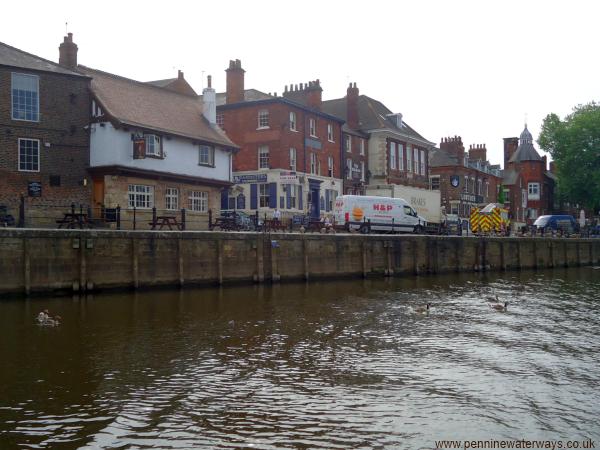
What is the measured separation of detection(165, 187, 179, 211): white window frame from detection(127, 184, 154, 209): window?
1235mm

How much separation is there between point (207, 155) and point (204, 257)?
12937mm

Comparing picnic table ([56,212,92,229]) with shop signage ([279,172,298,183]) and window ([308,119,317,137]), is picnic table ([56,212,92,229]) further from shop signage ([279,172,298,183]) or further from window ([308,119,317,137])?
window ([308,119,317,137])

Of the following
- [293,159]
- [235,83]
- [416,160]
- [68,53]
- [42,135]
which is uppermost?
[235,83]

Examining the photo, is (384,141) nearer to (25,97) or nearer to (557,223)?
(557,223)

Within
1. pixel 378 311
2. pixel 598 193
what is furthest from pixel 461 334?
pixel 598 193

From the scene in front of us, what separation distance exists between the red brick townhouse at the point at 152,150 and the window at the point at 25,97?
312cm

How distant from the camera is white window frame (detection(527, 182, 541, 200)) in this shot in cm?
8631

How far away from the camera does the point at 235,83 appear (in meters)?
48.1

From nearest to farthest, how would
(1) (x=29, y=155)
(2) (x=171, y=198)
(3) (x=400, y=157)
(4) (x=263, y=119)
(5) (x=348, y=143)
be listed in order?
1. (1) (x=29, y=155)
2. (2) (x=171, y=198)
3. (4) (x=263, y=119)
4. (5) (x=348, y=143)
5. (3) (x=400, y=157)

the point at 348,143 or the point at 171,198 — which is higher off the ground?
the point at 348,143

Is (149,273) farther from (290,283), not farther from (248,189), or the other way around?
(248,189)

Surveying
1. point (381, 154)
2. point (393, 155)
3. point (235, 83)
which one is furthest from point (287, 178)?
point (393, 155)

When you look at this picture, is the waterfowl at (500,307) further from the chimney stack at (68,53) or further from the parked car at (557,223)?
the parked car at (557,223)

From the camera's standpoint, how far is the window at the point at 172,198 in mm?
36259
